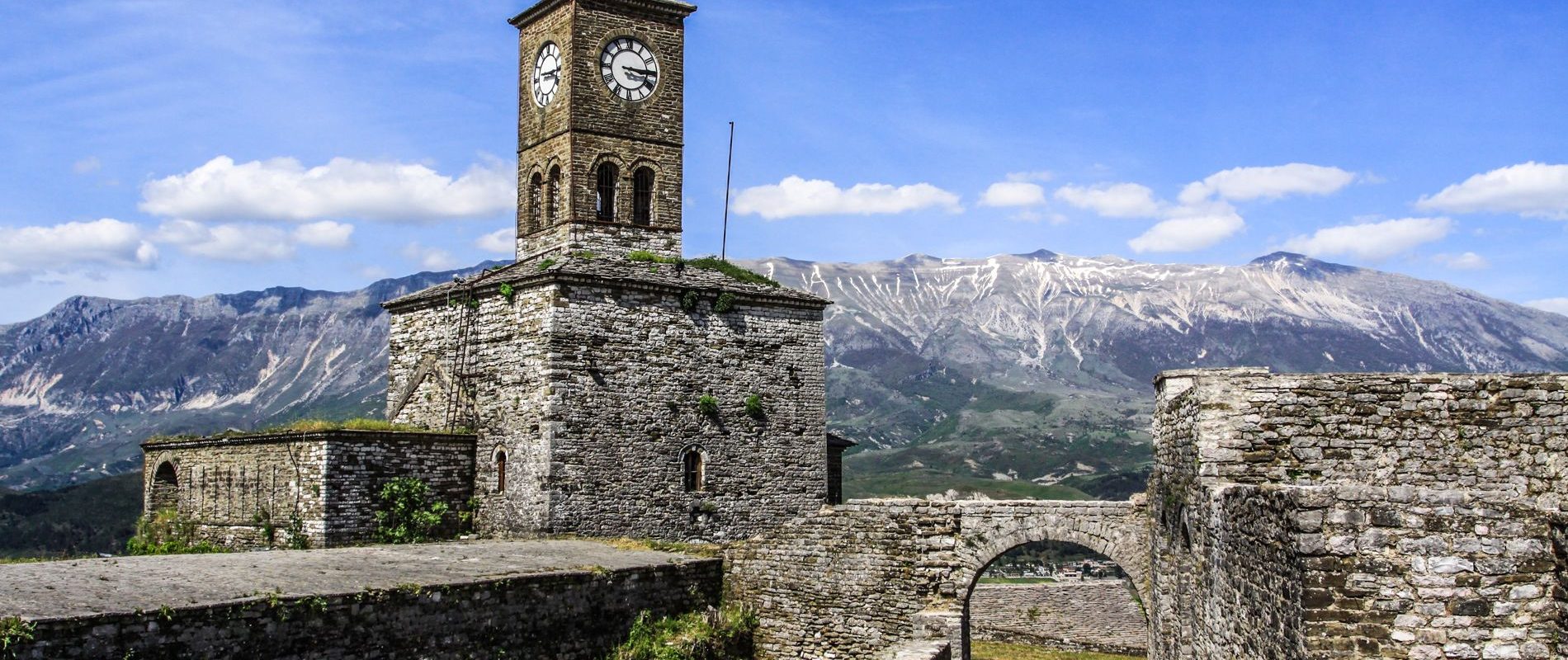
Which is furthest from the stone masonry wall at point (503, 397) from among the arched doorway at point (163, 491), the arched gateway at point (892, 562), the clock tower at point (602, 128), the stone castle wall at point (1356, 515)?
the stone castle wall at point (1356, 515)

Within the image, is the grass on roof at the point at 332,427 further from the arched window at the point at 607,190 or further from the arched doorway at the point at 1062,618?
the arched doorway at the point at 1062,618

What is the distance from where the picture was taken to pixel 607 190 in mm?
33375

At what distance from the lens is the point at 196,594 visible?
1780 centimetres

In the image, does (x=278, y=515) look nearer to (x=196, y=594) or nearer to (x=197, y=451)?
(x=197, y=451)

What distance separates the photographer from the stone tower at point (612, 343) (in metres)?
29.0

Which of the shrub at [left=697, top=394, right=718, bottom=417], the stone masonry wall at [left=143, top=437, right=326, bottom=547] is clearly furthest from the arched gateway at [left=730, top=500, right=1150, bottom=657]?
the stone masonry wall at [left=143, top=437, right=326, bottom=547]

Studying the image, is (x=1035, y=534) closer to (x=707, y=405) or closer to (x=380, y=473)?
(x=707, y=405)

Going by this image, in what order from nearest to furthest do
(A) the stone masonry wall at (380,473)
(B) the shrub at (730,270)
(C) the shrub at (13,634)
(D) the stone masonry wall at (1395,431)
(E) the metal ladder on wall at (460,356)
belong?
1. (D) the stone masonry wall at (1395,431)
2. (C) the shrub at (13,634)
3. (A) the stone masonry wall at (380,473)
4. (E) the metal ladder on wall at (460,356)
5. (B) the shrub at (730,270)

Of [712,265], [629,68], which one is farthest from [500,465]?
[629,68]

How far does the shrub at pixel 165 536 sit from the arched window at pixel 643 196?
38.5 ft

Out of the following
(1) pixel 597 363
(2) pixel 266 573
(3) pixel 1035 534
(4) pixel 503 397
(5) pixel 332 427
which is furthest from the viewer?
(4) pixel 503 397

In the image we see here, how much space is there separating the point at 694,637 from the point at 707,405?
6988 mm

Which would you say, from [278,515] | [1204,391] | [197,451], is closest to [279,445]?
[278,515]

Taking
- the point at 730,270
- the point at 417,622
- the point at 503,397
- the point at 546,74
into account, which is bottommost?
the point at 417,622
